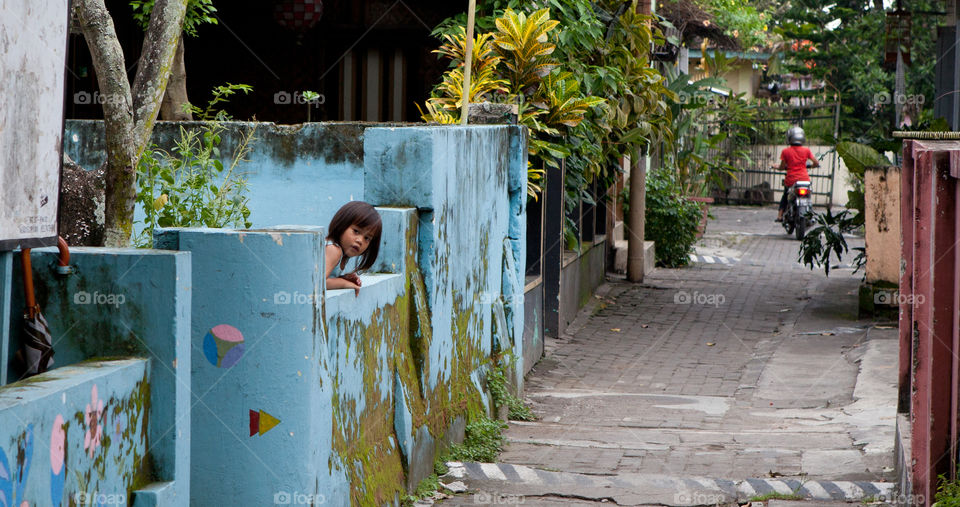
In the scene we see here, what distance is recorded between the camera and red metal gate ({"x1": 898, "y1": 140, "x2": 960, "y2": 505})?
3863mm

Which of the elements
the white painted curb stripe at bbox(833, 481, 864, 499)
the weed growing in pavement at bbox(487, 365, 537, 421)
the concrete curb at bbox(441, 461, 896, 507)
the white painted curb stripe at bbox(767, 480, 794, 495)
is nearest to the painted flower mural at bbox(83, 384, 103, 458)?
the concrete curb at bbox(441, 461, 896, 507)

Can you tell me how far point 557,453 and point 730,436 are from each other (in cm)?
123

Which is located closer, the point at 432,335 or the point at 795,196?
the point at 432,335

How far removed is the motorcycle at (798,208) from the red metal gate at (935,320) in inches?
526

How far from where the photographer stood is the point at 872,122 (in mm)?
25969

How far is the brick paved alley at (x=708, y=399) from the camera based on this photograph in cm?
545

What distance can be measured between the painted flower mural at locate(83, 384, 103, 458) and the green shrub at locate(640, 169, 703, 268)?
41.3ft

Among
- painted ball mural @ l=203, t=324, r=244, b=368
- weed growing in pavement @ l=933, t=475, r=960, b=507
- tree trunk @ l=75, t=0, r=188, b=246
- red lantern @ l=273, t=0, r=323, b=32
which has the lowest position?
weed growing in pavement @ l=933, t=475, r=960, b=507

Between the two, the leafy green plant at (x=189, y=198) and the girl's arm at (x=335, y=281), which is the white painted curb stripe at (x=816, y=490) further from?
the leafy green plant at (x=189, y=198)

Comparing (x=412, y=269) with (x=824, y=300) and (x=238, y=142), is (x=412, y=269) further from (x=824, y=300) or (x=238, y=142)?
(x=824, y=300)

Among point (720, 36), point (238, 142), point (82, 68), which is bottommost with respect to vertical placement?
point (238, 142)

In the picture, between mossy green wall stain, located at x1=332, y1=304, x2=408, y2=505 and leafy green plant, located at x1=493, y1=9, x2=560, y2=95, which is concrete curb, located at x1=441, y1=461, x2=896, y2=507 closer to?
mossy green wall stain, located at x1=332, y1=304, x2=408, y2=505

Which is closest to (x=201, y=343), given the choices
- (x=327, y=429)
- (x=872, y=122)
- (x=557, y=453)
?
(x=327, y=429)

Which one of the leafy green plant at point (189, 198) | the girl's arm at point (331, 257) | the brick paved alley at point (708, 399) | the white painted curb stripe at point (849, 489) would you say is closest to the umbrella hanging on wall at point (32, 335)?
the girl's arm at point (331, 257)
